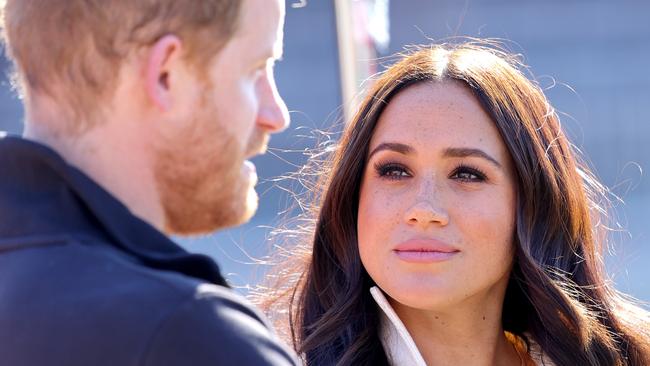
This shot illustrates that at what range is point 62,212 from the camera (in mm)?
1317

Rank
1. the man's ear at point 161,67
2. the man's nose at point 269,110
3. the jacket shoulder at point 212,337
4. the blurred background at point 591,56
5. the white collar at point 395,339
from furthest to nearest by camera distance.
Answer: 1. the blurred background at point 591,56
2. the white collar at point 395,339
3. the man's nose at point 269,110
4. the man's ear at point 161,67
5. the jacket shoulder at point 212,337

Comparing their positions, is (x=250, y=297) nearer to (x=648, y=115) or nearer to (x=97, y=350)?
(x=97, y=350)

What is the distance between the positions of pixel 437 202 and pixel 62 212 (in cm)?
130

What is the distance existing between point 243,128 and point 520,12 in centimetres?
714

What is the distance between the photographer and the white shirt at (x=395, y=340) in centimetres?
258

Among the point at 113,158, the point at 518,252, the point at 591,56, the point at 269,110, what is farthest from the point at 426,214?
the point at 591,56

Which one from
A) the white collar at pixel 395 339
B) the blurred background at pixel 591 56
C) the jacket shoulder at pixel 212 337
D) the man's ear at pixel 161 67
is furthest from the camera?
the blurred background at pixel 591 56

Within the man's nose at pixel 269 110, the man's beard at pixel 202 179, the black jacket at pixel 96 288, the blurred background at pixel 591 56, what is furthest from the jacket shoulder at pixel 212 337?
the blurred background at pixel 591 56

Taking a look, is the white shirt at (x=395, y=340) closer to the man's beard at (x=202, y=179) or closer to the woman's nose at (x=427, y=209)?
the woman's nose at (x=427, y=209)

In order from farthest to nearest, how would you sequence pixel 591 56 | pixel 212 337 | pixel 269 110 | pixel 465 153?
pixel 591 56
pixel 465 153
pixel 269 110
pixel 212 337

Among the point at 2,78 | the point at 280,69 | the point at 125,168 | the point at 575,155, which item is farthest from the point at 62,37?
the point at 280,69

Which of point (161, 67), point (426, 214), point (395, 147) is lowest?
point (426, 214)

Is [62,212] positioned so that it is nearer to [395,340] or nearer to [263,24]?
[263,24]

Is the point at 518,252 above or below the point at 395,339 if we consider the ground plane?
above
